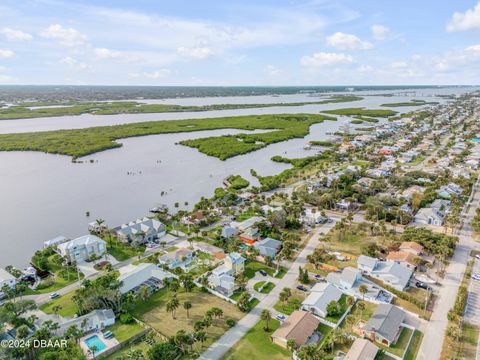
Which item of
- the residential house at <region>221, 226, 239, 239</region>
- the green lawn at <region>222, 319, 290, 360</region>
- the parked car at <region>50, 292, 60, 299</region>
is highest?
the residential house at <region>221, 226, 239, 239</region>

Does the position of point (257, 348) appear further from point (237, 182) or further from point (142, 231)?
point (237, 182)

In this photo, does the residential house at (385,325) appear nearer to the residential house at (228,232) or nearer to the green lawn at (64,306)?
the residential house at (228,232)

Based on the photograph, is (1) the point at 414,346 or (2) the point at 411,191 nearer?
(1) the point at 414,346

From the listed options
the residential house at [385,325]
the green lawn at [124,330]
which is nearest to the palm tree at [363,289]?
the residential house at [385,325]

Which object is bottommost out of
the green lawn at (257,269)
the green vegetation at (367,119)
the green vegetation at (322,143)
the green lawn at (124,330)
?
the green lawn at (124,330)

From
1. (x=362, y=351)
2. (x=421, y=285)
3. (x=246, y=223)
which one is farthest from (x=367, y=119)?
(x=362, y=351)

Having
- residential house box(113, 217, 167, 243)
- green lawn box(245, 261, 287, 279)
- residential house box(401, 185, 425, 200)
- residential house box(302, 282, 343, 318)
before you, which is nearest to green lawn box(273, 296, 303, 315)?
residential house box(302, 282, 343, 318)

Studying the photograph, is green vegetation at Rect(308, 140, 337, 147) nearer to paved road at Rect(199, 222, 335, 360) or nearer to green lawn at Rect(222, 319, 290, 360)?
paved road at Rect(199, 222, 335, 360)
